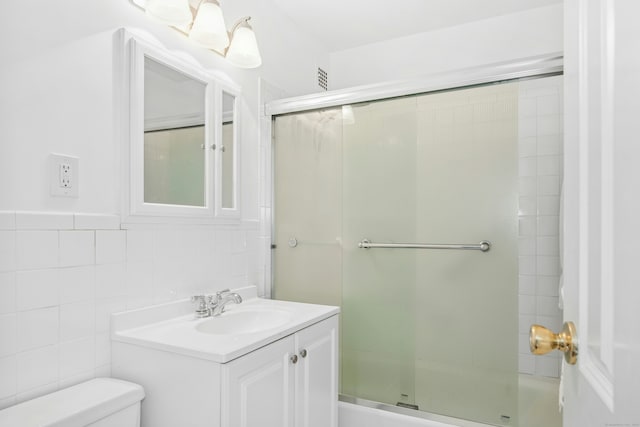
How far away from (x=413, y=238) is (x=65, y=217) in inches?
55.6

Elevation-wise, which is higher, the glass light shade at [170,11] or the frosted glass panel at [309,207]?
the glass light shade at [170,11]

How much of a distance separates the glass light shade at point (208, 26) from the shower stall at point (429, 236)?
25.1 inches

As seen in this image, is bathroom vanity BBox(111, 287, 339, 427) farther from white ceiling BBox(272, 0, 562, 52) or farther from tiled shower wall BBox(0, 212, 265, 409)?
white ceiling BBox(272, 0, 562, 52)

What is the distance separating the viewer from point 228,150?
1830 millimetres

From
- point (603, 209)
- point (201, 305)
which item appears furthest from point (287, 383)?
point (603, 209)

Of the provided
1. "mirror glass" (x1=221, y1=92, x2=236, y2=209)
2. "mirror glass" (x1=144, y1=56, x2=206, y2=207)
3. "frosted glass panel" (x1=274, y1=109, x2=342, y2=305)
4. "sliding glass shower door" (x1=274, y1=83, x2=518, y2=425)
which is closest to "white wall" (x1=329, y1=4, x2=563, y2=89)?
"sliding glass shower door" (x1=274, y1=83, x2=518, y2=425)

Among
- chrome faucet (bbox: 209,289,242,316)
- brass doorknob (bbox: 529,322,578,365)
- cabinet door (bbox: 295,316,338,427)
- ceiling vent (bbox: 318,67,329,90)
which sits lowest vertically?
cabinet door (bbox: 295,316,338,427)

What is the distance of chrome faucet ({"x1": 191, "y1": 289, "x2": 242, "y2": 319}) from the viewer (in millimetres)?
1553

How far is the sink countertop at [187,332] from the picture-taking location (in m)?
1.14

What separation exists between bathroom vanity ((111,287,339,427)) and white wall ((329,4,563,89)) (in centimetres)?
148

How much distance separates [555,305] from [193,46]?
1.99 meters

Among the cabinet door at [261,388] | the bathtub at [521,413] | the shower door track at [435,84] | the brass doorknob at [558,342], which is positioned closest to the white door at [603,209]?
the brass doorknob at [558,342]

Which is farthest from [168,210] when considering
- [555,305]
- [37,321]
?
[555,305]

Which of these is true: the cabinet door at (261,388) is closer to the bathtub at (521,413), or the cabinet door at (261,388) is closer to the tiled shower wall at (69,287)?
the tiled shower wall at (69,287)
